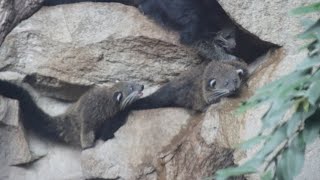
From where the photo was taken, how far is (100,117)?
4.33 metres

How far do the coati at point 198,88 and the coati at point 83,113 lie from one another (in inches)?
5.0

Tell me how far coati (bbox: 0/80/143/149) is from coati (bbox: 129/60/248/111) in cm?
13

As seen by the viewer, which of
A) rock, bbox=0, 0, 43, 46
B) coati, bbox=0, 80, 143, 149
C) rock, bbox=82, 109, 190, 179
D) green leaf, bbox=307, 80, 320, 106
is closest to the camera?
green leaf, bbox=307, 80, 320, 106

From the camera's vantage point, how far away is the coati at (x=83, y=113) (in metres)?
→ 4.28

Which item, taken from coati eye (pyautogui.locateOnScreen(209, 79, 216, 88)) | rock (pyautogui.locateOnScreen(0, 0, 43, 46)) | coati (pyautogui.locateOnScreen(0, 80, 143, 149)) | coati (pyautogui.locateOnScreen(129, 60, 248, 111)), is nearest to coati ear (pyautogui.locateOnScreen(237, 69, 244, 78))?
coati (pyautogui.locateOnScreen(129, 60, 248, 111))

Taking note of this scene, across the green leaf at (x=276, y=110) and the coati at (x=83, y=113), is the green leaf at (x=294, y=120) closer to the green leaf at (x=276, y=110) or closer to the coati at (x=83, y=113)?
the green leaf at (x=276, y=110)

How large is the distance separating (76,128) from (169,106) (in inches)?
25.2

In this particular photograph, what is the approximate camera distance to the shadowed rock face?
4059mm

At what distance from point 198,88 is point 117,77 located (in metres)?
0.56

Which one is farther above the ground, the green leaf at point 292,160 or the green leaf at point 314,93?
the green leaf at point 314,93

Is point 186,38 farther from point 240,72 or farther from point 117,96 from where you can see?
point 117,96

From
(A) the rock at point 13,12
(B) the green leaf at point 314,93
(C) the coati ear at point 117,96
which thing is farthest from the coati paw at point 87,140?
(B) the green leaf at point 314,93

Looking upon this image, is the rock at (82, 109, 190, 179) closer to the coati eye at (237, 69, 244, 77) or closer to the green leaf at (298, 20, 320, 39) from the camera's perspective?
the coati eye at (237, 69, 244, 77)

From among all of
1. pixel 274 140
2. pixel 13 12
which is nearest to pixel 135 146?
pixel 13 12
